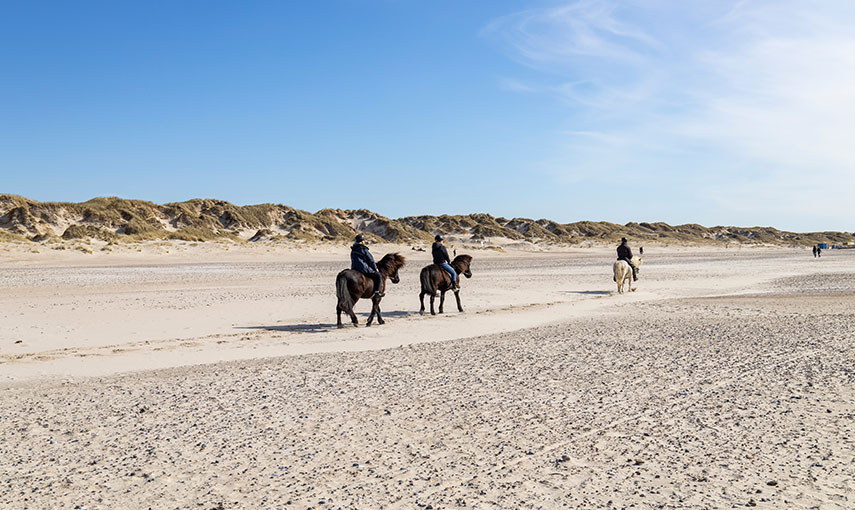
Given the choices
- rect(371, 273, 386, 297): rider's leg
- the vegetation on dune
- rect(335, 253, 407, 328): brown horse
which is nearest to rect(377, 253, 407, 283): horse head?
rect(335, 253, 407, 328): brown horse

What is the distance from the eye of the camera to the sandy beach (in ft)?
16.0

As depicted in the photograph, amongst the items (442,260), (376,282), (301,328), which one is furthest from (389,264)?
(301,328)

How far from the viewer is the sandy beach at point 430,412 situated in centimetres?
487

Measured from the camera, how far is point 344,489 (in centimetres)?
488

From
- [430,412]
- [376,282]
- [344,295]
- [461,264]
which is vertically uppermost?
[461,264]

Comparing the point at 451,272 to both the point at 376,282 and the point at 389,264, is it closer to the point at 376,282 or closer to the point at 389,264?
the point at 389,264

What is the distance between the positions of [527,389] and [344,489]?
3778 millimetres

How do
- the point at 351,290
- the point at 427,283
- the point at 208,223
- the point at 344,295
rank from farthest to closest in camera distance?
the point at 208,223 → the point at 427,283 → the point at 351,290 → the point at 344,295

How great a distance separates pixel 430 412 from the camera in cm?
704

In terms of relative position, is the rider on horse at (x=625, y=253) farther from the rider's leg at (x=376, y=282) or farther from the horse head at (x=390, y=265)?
the rider's leg at (x=376, y=282)

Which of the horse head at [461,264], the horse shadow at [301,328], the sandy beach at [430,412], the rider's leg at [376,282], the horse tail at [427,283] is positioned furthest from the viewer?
the horse head at [461,264]

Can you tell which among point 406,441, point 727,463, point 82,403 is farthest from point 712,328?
point 82,403

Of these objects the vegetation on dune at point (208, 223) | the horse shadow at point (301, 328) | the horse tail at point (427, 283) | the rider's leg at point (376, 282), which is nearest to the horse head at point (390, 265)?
the rider's leg at point (376, 282)

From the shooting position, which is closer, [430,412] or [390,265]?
[430,412]
